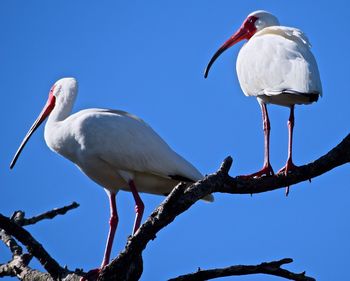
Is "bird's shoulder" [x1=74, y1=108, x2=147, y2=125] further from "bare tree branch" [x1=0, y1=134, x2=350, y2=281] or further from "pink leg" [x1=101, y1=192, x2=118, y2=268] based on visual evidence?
"bare tree branch" [x1=0, y1=134, x2=350, y2=281]

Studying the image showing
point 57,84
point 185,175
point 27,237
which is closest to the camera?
point 27,237

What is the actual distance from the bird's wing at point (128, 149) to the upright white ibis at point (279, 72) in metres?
0.98

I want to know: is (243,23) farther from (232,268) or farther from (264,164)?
(232,268)

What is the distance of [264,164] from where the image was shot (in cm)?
1042

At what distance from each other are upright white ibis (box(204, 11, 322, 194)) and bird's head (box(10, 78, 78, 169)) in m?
2.41

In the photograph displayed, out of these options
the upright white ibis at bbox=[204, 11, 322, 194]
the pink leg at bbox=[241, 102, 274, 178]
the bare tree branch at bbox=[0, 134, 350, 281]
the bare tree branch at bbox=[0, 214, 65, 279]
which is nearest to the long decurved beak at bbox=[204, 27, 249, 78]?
the upright white ibis at bbox=[204, 11, 322, 194]

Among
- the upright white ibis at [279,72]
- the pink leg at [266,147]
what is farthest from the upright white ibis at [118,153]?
the upright white ibis at [279,72]

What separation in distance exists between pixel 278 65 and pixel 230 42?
3.61 m

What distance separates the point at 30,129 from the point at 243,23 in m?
3.75

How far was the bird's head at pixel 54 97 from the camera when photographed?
1155 cm

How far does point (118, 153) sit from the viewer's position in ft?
33.5

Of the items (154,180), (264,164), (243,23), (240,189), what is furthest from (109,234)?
(243,23)

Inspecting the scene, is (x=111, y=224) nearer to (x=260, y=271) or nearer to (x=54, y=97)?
(x=54, y=97)

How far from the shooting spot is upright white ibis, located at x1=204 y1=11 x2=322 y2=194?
30.6 ft
